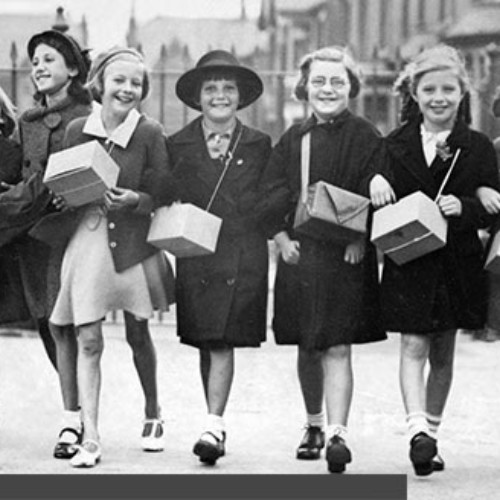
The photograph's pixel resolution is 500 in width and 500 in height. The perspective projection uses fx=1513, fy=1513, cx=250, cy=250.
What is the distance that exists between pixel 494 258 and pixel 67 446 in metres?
1.74

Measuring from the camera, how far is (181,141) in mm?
5715

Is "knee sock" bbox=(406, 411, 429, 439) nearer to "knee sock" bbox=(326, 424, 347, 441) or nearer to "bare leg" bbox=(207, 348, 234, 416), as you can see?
"knee sock" bbox=(326, 424, 347, 441)

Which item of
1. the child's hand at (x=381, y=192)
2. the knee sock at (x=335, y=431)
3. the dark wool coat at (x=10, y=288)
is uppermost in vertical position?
the child's hand at (x=381, y=192)

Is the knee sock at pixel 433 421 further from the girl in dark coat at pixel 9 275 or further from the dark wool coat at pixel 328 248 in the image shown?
the girl in dark coat at pixel 9 275

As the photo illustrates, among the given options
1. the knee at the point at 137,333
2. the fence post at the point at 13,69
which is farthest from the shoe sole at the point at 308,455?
the fence post at the point at 13,69

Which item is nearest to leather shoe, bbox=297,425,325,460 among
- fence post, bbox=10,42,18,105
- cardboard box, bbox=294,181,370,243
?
cardboard box, bbox=294,181,370,243

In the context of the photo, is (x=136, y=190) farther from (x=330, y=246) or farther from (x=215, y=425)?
(x=215, y=425)

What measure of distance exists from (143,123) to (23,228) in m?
0.62

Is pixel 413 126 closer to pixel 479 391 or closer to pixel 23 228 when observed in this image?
pixel 23 228

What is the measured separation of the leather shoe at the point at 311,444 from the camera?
5.75m

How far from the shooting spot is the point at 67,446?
571 centimetres

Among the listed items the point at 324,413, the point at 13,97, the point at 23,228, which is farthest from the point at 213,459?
the point at 13,97

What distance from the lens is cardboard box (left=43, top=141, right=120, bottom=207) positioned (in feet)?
17.6

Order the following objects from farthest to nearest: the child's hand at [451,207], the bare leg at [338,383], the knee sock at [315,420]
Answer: the knee sock at [315,420] < the bare leg at [338,383] < the child's hand at [451,207]
